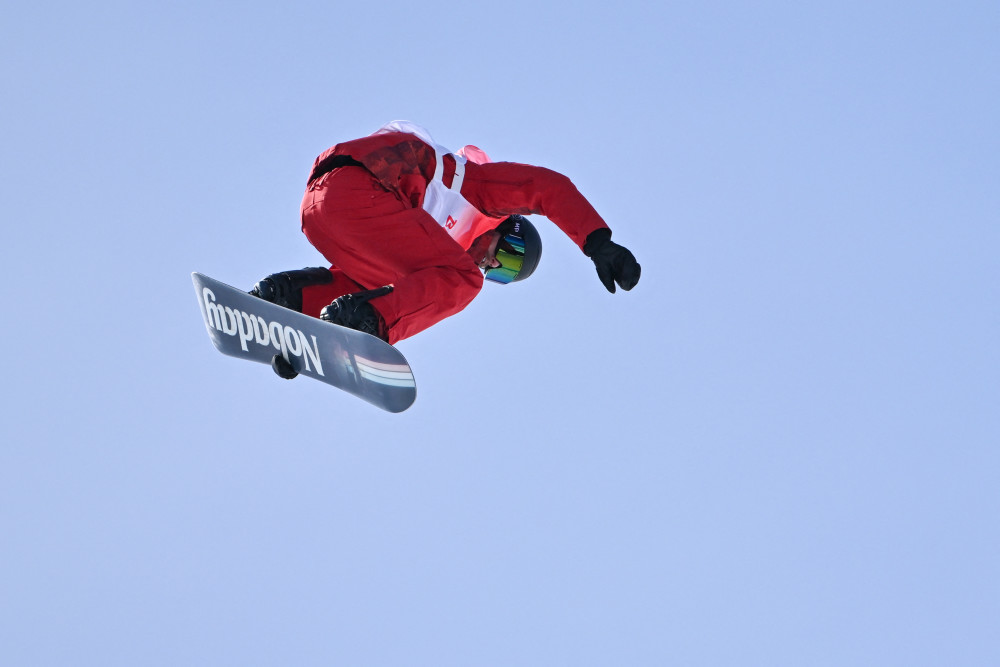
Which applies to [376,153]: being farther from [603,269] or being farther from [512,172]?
[603,269]

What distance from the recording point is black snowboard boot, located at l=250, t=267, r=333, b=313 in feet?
27.2

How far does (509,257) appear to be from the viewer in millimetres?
8836

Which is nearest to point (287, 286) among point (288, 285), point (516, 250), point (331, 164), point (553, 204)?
point (288, 285)

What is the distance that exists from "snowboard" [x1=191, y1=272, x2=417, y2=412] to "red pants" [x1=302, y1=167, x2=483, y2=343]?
34cm

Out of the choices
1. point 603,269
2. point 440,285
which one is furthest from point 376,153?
point 603,269

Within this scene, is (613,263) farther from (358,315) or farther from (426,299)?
(358,315)

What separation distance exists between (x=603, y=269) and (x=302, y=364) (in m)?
1.85

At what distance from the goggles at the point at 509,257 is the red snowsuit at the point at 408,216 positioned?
0.56 meters

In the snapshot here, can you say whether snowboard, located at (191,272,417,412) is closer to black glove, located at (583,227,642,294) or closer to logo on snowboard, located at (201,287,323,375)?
logo on snowboard, located at (201,287,323,375)

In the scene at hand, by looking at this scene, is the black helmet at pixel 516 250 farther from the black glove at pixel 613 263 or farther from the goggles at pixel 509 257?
the black glove at pixel 613 263

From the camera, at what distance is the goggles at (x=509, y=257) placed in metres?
8.80

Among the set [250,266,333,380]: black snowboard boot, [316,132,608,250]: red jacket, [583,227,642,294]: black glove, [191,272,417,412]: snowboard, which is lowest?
[191,272,417,412]: snowboard

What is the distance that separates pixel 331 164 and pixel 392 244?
2.26ft

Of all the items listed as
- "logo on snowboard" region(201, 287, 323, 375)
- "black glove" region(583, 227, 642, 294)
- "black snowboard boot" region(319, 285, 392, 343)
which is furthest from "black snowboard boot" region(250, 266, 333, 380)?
"black glove" region(583, 227, 642, 294)
